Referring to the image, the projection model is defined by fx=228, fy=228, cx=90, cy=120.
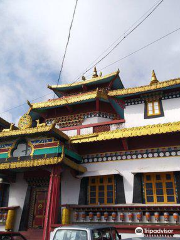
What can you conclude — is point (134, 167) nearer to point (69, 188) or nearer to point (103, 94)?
point (69, 188)

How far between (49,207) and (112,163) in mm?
3681

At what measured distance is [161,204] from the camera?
9461 millimetres

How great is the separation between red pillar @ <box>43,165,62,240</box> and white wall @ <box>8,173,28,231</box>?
3.55 metres

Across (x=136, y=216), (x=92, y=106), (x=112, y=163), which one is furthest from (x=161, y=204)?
(x=92, y=106)

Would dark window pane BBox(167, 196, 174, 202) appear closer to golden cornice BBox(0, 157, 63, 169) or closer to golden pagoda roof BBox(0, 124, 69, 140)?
golden cornice BBox(0, 157, 63, 169)

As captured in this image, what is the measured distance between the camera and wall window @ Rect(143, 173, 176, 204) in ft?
32.6

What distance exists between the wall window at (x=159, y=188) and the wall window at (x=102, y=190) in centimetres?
163

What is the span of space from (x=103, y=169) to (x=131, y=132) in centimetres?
239

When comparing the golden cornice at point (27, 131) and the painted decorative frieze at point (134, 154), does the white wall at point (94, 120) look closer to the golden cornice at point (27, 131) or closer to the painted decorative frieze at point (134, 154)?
the painted decorative frieze at point (134, 154)

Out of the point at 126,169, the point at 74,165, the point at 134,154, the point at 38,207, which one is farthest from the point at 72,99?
the point at 38,207

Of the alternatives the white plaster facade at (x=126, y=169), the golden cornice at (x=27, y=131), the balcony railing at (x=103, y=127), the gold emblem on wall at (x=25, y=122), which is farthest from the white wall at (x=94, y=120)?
the golden cornice at (x=27, y=131)

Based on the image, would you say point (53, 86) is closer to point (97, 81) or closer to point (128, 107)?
point (97, 81)

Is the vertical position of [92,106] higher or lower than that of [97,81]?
lower

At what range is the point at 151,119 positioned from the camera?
12.3 meters
